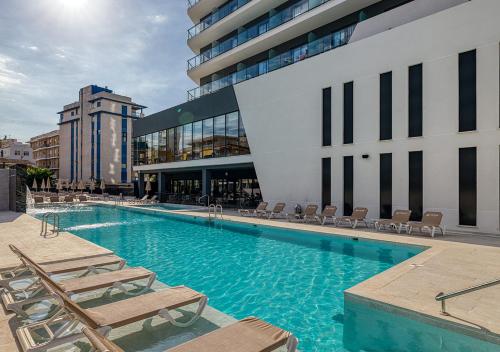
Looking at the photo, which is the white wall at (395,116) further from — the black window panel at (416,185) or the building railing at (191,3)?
the building railing at (191,3)

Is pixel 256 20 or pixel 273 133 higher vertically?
pixel 256 20

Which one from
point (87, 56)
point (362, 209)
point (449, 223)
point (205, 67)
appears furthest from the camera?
point (205, 67)

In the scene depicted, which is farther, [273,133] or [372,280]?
[273,133]

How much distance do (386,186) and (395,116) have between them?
2968 millimetres

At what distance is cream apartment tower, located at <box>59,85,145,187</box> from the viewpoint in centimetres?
5356

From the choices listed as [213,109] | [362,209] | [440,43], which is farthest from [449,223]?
[213,109]

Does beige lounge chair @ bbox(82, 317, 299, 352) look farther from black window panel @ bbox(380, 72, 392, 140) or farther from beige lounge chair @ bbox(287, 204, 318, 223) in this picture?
black window panel @ bbox(380, 72, 392, 140)

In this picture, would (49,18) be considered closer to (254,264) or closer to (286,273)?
(254,264)

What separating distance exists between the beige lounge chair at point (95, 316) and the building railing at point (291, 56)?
48.7 feet

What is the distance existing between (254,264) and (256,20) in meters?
20.0

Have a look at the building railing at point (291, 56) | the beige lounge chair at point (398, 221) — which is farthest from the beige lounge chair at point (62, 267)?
the building railing at point (291, 56)

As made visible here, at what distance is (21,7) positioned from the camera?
1056cm

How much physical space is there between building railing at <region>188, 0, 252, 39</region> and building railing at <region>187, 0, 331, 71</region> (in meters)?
2.04

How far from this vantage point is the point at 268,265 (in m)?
7.68
